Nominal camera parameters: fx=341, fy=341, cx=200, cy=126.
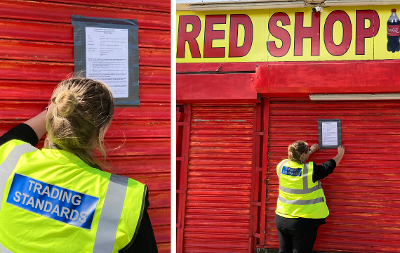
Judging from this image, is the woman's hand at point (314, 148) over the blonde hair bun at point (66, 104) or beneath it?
beneath

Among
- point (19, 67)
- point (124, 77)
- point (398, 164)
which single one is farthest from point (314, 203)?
point (19, 67)

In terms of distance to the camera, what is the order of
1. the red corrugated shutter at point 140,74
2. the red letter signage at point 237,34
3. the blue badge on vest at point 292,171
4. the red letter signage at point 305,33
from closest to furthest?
the red corrugated shutter at point 140,74, the blue badge on vest at point 292,171, the red letter signage at point 305,33, the red letter signage at point 237,34

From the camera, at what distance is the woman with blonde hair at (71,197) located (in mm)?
1519

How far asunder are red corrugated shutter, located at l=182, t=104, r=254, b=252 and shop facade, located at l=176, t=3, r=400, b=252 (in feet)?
0.06

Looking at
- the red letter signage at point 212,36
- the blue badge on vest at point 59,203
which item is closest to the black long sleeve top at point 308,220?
the red letter signage at point 212,36

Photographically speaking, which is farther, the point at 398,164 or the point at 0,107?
the point at 398,164

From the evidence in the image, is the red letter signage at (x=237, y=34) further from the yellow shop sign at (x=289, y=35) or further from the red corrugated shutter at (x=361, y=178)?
the red corrugated shutter at (x=361, y=178)

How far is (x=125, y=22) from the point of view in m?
2.80

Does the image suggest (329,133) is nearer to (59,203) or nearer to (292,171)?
(292,171)

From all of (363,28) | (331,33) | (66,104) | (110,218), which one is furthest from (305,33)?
(110,218)

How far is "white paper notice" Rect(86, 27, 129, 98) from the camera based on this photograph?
8.82 feet

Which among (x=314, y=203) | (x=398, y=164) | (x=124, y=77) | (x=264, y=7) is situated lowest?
(x=314, y=203)

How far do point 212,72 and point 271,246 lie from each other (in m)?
3.34

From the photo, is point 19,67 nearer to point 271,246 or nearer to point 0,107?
point 0,107
